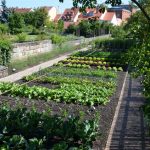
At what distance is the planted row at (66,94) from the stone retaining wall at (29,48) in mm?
8398

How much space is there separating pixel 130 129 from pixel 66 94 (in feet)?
11.2

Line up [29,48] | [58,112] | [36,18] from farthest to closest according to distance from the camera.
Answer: [36,18], [29,48], [58,112]

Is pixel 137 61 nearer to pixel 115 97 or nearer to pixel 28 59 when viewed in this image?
pixel 115 97

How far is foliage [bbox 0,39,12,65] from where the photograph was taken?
1925cm

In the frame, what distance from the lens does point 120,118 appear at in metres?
10.4

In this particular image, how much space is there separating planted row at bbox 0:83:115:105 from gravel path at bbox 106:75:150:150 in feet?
2.65

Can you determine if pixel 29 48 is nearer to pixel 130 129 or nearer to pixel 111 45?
pixel 111 45

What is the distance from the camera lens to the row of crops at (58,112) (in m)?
7.63

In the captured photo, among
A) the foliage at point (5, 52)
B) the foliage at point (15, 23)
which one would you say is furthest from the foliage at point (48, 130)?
the foliage at point (15, 23)

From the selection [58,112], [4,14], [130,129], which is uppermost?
[4,14]

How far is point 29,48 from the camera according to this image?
24156 mm

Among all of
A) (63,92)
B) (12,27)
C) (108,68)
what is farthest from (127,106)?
(12,27)

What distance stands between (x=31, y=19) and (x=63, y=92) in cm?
Answer: 4243

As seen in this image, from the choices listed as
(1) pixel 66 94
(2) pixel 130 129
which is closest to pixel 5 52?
(1) pixel 66 94
